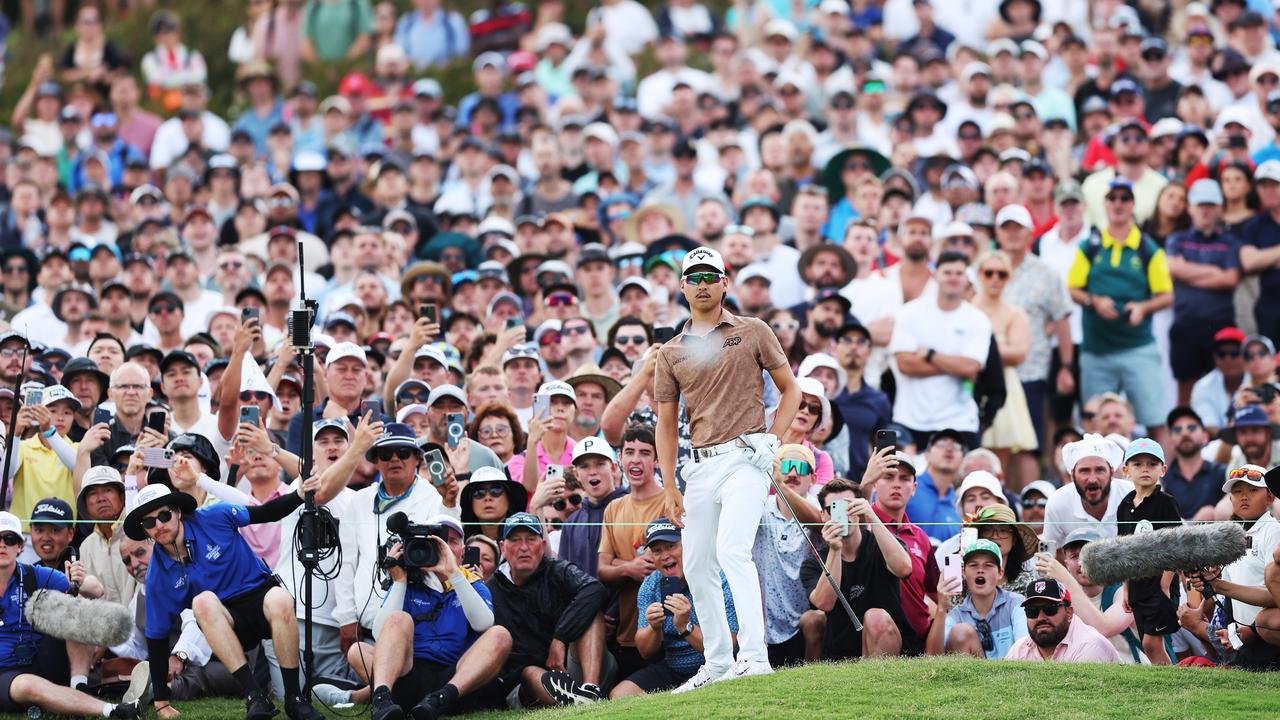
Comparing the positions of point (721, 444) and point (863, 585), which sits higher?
point (721, 444)

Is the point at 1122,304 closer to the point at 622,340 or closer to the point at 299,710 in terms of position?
the point at 622,340

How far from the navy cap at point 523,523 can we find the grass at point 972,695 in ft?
5.55

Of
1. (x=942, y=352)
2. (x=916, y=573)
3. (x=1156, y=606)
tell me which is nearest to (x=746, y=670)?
(x=916, y=573)

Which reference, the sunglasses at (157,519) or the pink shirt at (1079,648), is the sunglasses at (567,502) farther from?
the pink shirt at (1079,648)

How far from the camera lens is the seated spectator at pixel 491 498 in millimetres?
15578

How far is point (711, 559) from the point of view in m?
13.1

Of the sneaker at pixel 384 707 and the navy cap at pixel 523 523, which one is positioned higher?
the navy cap at pixel 523 523

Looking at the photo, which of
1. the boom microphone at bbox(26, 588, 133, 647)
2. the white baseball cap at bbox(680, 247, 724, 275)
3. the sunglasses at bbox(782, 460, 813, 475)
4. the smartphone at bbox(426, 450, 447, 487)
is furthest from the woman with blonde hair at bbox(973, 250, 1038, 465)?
the boom microphone at bbox(26, 588, 133, 647)

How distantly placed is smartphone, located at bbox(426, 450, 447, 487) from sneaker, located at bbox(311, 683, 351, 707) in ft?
5.80

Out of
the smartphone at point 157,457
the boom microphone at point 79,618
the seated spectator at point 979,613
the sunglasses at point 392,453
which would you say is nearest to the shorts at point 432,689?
the sunglasses at point 392,453

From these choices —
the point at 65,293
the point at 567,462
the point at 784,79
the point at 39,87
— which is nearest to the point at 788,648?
the point at 567,462

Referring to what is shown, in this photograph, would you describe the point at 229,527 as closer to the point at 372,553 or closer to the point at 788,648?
the point at 372,553

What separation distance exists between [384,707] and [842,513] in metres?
3.50

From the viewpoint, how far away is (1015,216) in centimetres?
2055
